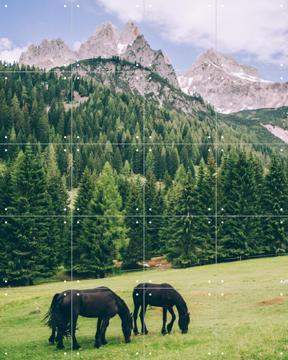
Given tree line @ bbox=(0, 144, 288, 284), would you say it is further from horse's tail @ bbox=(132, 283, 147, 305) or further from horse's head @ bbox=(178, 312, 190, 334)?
horse's head @ bbox=(178, 312, 190, 334)

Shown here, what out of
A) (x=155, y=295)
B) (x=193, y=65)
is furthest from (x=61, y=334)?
(x=193, y=65)

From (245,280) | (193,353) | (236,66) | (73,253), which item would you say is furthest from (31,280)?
Answer: (236,66)

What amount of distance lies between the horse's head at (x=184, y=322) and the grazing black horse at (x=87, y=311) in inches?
67.2

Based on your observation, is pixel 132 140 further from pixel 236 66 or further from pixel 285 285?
pixel 285 285

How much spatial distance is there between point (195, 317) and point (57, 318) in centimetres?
477

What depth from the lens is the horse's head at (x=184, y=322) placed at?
16.3 metres

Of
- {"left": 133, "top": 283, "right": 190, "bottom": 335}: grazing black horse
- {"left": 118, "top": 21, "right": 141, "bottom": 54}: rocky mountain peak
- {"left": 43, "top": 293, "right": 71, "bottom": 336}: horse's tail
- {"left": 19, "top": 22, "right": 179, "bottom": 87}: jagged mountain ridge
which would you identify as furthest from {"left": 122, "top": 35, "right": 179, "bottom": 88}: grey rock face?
{"left": 43, "top": 293, "right": 71, "bottom": 336}: horse's tail

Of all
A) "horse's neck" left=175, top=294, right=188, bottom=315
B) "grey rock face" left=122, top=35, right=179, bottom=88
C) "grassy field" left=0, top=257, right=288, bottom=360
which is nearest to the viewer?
"grassy field" left=0, top=257, right=288, bottom=360

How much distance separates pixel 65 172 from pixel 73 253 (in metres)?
3.58

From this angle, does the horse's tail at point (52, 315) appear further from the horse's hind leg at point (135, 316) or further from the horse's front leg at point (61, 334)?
the horse's hind leg at point (135, 316)

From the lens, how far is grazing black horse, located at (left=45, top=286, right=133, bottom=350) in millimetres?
16016

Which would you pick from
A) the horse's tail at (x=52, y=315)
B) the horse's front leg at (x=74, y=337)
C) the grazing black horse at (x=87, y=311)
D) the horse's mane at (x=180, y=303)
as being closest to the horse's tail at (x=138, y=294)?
the grazing black horse at (x=87, y=311)

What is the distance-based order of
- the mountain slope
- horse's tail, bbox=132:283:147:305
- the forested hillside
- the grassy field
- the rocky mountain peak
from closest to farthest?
the grassy field, horse's tail, bbox=132:283:147:305, the forested hillside, the rocky mountain peak, the mountain slope

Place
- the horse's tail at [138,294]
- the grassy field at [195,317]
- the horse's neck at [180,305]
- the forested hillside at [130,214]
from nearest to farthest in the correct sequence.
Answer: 1. the grassy field at [195,317]
2. the horse's neck at [180,305]
3. the horse's tail at [138,294]
4. the forested hillside at [130,214]
